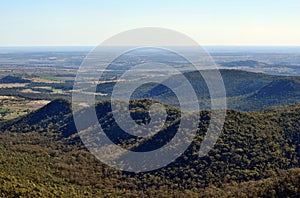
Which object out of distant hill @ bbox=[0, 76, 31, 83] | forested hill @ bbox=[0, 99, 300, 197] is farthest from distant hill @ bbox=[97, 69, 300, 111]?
forested hill @ bbox=[0, 99, 300, 197]

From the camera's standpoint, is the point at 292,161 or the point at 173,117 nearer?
the point at 292,161

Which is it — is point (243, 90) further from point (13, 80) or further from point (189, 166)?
point (13, 80)

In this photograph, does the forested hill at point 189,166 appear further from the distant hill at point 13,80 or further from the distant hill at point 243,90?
the distant hill at point 13,80

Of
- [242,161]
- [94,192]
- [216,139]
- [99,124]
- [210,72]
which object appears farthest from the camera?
[210,72]

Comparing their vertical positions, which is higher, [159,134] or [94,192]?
[159,134]

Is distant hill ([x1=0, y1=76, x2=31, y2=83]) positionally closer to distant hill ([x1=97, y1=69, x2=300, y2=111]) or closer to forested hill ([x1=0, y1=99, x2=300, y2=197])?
distant hill ([x1=97, y1=69, x2=300, y2=111])

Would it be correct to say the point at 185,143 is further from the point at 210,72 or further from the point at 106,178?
the point at 210,72

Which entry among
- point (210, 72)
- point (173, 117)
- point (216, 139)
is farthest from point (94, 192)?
point (210, 72)

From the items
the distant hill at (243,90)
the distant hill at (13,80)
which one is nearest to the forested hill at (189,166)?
the distant hill at (243,90)

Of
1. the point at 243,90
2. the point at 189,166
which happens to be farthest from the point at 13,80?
the point at 189,166
